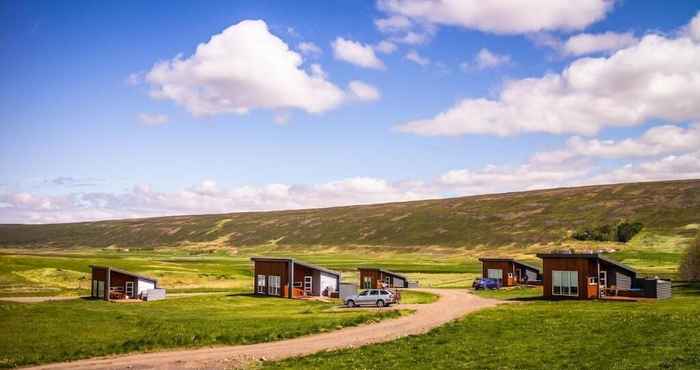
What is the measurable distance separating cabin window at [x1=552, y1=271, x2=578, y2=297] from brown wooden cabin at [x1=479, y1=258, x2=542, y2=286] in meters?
24.3

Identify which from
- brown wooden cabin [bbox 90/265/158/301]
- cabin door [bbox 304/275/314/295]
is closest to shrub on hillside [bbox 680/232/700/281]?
cabin door [bbox 304/275/314/295]

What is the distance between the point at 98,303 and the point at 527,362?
51713 mm

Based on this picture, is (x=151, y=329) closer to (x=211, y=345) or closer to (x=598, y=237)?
(x=211, y=345)

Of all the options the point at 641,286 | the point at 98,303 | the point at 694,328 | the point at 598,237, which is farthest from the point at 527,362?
the point at 598,237

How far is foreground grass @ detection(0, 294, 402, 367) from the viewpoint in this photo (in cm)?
3475

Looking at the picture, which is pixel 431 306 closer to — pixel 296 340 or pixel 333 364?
pixel 296 340

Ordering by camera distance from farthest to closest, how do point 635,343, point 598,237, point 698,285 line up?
point 598,237, point 698,285, point 635,343

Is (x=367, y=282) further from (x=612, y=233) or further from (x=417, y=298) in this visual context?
(x=612, y=233)

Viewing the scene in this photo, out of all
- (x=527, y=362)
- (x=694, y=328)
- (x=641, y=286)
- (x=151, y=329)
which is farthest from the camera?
(x=641, y=286)

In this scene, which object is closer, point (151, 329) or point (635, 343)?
point (635, 343)

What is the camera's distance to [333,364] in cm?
2817

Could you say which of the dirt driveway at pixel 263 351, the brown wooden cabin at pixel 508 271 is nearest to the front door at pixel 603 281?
the dirt driveway at pixel 263 351

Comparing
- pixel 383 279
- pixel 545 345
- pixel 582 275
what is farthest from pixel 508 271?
pixel 545 345

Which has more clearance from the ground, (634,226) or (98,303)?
(634,226)
